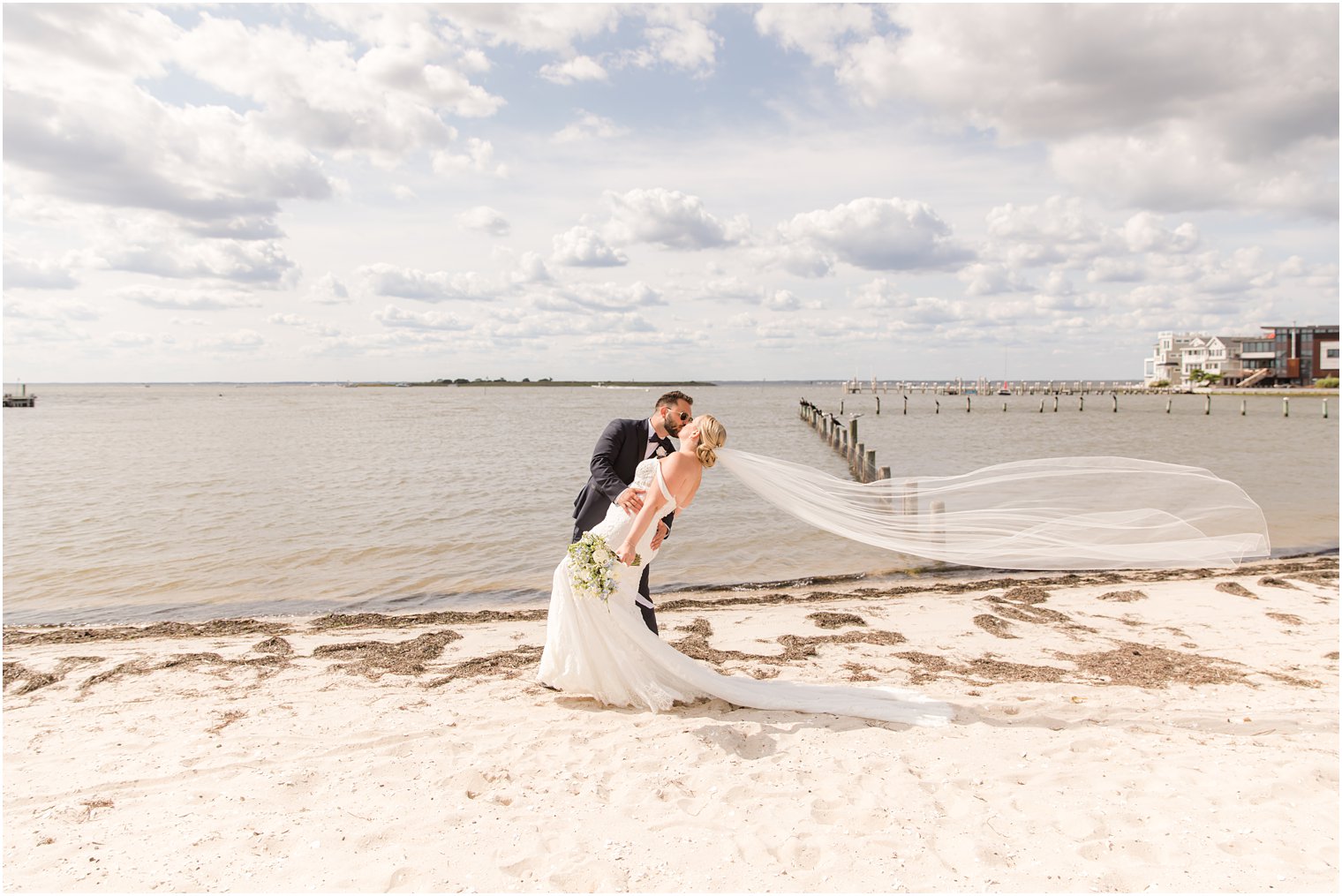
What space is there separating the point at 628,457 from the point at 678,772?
236 cm

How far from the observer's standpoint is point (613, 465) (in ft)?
19.2

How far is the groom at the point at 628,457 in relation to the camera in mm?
5652

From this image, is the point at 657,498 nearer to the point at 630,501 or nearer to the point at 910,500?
Answer: the point at 630,501

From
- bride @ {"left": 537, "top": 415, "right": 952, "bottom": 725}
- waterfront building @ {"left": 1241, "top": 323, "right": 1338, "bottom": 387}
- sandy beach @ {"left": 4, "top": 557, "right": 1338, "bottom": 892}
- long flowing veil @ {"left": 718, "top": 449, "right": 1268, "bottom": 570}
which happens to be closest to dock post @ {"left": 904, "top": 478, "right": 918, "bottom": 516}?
long flowing veil @ {"left": 718, "top": 449, "right": 1268, "bottom": 570}

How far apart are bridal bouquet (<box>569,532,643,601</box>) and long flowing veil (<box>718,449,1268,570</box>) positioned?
1.98 meters

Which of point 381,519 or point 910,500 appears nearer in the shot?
point 910,500

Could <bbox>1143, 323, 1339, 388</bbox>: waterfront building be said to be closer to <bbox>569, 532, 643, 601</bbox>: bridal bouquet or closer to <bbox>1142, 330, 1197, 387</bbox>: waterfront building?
<bbox>1142, 330, 1197, 387</bbox>: waterfront building

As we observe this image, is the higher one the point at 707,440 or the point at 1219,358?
the point at 1219,358

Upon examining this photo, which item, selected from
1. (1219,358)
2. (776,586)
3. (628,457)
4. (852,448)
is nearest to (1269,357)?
(1219,358)

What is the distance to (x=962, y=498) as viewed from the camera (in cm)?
807

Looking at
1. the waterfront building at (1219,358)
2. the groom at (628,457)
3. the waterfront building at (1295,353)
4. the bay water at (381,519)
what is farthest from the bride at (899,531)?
the waterfront building at (1219,358)

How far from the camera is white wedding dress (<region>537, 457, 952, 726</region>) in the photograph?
557 cm

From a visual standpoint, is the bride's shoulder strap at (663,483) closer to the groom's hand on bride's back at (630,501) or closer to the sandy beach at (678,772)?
the groom's hand on bride's back at (630,501)

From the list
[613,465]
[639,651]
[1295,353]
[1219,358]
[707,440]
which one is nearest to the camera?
[707,440]
